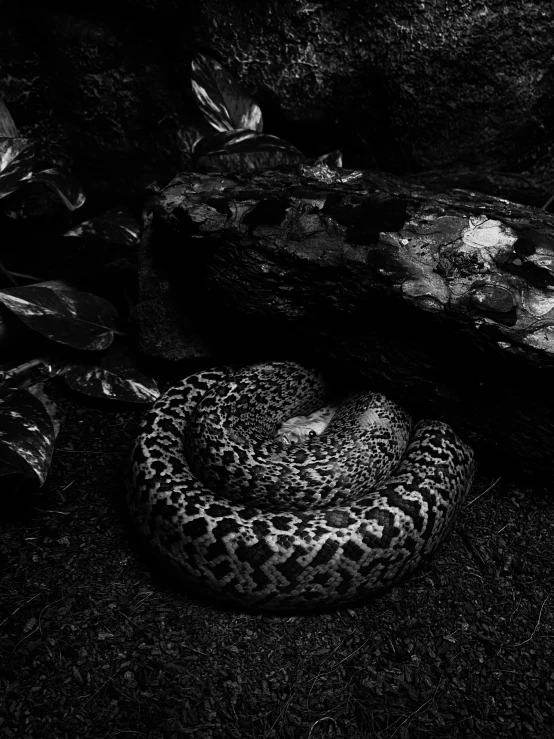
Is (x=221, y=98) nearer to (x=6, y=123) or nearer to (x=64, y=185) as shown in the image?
(x=64, y=185)

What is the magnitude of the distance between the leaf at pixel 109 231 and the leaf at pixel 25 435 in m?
1.08

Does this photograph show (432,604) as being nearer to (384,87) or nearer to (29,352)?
(29,352)

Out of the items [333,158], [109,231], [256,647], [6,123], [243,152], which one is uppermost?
[6,123]

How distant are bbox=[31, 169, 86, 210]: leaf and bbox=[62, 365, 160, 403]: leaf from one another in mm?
914

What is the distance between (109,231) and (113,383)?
903 mm

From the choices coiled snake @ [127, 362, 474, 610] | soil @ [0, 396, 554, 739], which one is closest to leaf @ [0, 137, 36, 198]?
coiled snake @ [127, 362, 474, 610]

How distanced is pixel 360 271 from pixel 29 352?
73.9 inches

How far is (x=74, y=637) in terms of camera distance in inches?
92.3

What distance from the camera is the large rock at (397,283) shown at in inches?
104

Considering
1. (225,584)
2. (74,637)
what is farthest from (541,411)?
(74,637)

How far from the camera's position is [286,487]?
9.09ft

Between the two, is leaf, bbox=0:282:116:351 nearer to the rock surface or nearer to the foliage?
the foliage

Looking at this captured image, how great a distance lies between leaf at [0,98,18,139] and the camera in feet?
11.4

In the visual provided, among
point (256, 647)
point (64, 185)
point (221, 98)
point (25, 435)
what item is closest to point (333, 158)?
point (221, 98)
